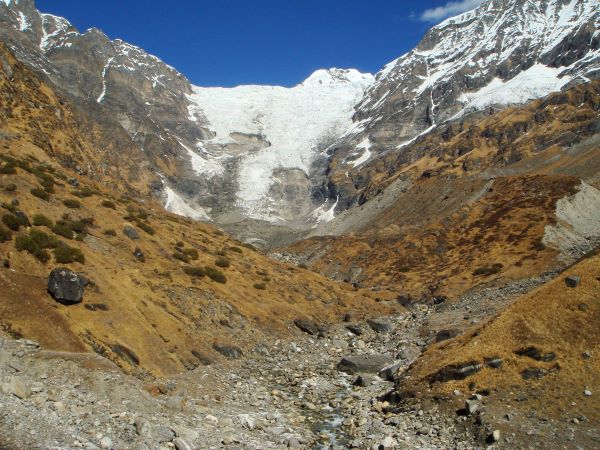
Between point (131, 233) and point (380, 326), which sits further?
point (380, 326)

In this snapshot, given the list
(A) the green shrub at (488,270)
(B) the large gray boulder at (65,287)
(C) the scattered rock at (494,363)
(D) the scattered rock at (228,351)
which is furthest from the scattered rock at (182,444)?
(A) the green shrub at (488,270)

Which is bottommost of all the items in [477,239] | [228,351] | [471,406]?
[471,406]

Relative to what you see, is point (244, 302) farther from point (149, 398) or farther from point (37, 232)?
point (149, 398)

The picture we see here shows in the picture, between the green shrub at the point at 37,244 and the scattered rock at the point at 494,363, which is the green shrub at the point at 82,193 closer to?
the green shrub at the point at 37,244

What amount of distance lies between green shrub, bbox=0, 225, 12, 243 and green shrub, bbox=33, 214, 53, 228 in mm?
3915

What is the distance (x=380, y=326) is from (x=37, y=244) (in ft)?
87.6

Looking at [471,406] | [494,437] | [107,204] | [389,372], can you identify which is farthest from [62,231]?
[494,437]

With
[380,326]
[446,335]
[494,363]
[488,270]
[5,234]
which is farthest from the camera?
[488,270]

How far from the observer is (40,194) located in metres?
36.4

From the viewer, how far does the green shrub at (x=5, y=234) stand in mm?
26938

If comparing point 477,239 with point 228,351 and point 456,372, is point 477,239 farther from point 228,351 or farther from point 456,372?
point 456,372

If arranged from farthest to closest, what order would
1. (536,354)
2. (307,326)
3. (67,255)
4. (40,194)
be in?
(307,326) → (40,194) → (67,255) → (536,354)

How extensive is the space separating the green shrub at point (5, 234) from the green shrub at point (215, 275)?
14.8 m

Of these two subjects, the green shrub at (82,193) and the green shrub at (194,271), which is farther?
the green shrub at (82,193)
